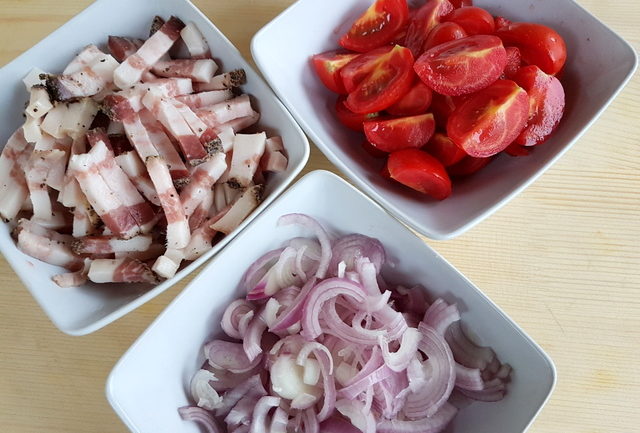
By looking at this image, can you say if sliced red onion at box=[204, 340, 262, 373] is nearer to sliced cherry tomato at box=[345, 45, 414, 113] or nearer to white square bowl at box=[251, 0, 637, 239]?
white square bowl at box=[251, 0, 637, 239]

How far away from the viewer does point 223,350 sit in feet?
4.07

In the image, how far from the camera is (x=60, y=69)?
1.42 m

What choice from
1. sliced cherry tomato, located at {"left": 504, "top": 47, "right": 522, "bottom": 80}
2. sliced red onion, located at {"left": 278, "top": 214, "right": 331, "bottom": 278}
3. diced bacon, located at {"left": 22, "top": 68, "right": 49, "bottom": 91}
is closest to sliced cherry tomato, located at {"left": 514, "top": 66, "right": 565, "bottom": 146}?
sliced cherry tomato, located at {"left": 504, "top": 47, "right": 522, "bottom": 80}

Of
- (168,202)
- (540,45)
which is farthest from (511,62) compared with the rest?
(168,202)

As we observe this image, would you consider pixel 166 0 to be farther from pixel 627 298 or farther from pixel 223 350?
pixel 627 298

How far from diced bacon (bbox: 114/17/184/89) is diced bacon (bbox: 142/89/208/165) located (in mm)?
91

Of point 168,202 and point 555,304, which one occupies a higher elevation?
point 168,202

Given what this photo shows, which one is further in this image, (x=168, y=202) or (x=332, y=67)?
(x=332, y=67)

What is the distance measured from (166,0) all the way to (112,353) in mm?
803

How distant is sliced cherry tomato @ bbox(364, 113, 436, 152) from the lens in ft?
4.24

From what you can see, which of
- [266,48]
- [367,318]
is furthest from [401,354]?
[266,48]

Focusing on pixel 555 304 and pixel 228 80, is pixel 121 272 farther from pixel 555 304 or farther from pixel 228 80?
pixel 555 304

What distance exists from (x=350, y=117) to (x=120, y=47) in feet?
1.75

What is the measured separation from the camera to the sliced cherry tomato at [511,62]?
51.6 inches
